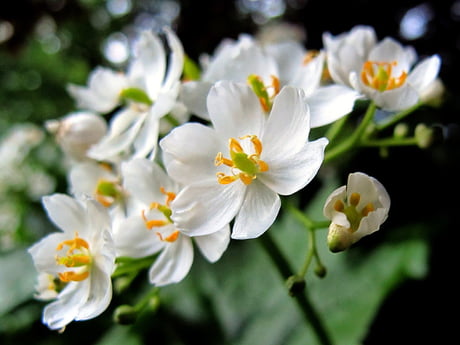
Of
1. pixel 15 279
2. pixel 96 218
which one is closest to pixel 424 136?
pixel 96 218

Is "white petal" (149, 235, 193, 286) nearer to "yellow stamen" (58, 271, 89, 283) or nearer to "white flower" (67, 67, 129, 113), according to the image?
"yellow stamen" (58, 271, 89, 283)

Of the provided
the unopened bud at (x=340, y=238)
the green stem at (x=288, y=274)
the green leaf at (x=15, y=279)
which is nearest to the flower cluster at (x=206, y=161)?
the unopened bud at (x=340, y=238)

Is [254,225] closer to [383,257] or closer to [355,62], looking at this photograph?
[355,62]

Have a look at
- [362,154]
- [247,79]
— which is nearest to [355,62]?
[247,79]

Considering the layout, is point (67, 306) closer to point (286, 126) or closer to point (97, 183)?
point (97, 183)

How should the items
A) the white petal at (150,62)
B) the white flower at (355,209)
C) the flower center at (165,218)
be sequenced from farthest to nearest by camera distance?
the white petal at (150,62), the flower center at (165,218), the white flower at (355,209)

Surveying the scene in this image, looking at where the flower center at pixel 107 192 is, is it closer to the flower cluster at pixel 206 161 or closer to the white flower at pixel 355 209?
the flower cluster at pixel 206 161
